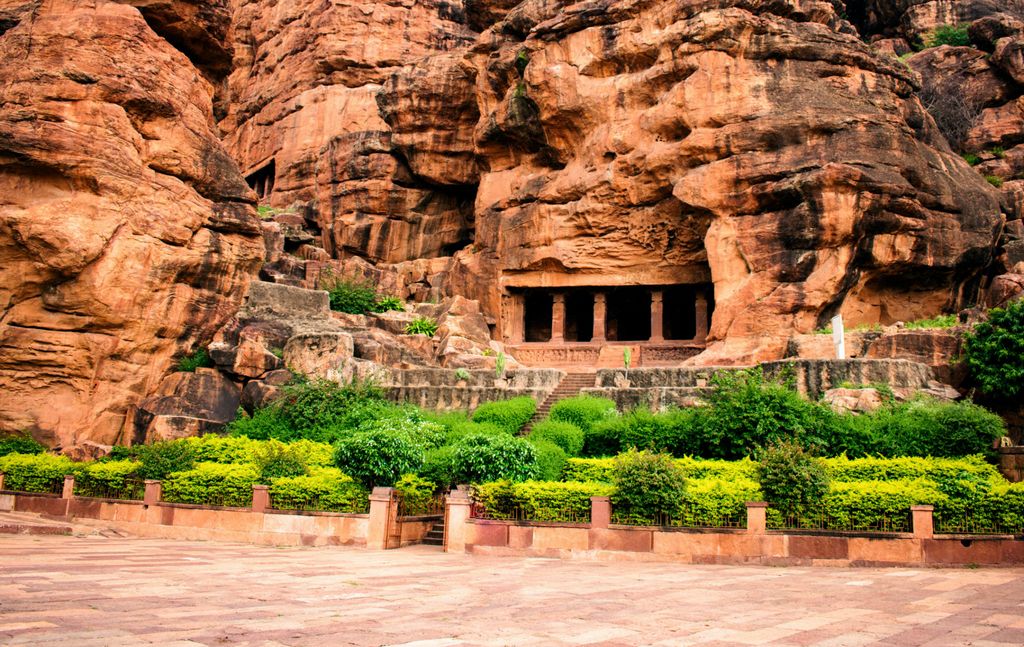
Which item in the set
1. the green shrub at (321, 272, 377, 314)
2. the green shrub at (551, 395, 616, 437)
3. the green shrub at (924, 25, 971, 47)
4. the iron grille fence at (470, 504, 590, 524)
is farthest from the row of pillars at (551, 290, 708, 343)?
the green shrub at (924, 25, 971, 47)

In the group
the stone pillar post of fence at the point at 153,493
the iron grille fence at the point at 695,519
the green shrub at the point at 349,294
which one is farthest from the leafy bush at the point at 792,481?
the green shrub at the point at 349,294

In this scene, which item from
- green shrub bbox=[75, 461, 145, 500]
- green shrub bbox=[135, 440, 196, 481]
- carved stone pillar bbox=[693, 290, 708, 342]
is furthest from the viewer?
carved stone pillar bbox=[693, 290, 708, 342]

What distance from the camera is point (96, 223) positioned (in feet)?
76.1

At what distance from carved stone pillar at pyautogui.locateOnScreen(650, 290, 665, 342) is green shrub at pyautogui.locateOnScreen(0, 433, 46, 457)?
21.1 meters

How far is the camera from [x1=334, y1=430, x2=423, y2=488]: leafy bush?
1564cm

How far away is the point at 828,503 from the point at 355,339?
1643 centimetres

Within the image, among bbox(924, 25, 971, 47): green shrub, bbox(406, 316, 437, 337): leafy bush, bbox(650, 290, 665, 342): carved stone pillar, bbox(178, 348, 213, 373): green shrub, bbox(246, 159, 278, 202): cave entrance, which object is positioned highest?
bbox(924, 25, 971, 47): green shrub

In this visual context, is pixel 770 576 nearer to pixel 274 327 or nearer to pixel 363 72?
pixel 274 327

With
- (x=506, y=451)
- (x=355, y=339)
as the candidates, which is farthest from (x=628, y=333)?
(x=506, y=451)

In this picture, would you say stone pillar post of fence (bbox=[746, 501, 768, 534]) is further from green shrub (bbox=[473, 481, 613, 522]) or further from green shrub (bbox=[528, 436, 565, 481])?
green shrub (bbox=[528, 436, 565, 481])

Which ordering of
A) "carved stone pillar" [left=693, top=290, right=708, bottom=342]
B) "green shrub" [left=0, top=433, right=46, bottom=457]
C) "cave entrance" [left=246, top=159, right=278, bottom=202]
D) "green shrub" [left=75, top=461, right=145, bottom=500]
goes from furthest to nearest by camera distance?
1. "cave entrance" [left=246, top=159, right=278, bottom=202]
2. "carved stone pillar" [left=693, top=290, right=708, bottom=342]
3. "green shrub" [left=0, top=433, right=46, bottom=457]
4. "green shrub" [left=75, top=461, right=145, bottom=500]

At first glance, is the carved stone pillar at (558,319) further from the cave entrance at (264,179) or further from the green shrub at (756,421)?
the cave entrance at (264,179)

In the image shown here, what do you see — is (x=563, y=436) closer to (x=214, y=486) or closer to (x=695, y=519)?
(x=695, y=519)

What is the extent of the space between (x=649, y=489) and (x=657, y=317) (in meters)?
18.5
